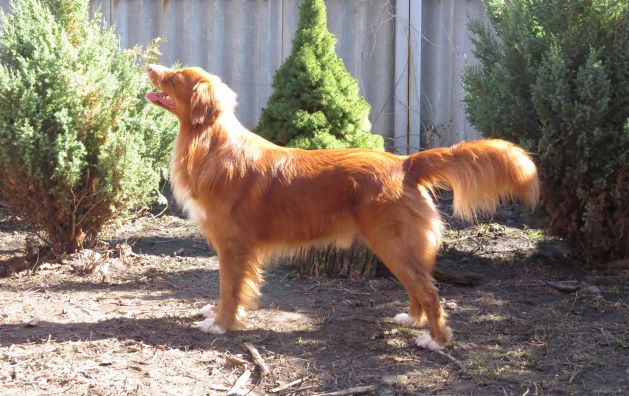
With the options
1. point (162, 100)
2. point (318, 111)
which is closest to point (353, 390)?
point (162, 100)

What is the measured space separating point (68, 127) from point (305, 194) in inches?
85.5

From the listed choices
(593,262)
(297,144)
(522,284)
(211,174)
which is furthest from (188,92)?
(593,262)

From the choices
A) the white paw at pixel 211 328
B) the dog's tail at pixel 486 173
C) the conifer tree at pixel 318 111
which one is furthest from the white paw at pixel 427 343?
the conifer tree at pixel 318 111

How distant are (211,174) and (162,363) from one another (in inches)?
48.7

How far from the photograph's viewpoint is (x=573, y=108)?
233 inches

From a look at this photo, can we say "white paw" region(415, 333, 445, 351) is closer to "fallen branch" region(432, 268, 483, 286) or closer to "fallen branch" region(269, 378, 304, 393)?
"fallen branch" region(269, 378, 304, 393)

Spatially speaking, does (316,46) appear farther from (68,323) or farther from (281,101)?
(68,323)

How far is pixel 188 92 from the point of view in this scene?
5.09 m

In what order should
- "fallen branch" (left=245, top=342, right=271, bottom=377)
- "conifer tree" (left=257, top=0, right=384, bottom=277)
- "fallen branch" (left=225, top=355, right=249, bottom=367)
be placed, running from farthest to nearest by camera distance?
"conifer tree" (left=257, top=0, right=384, bottom=277) → "fallen branch" (left=225, top=355, right=249, bottom=367) → "fallen branch" (left=245, top=342, right=271, bottom=377)

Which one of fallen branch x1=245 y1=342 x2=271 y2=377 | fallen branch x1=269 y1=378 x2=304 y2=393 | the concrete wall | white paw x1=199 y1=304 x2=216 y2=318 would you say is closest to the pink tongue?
white paw x1=199 y1=304 x2=216 y2=318

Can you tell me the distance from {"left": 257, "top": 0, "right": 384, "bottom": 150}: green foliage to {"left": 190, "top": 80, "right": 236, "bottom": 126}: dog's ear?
1.36 metres

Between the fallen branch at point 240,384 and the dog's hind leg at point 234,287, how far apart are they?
0.69 m

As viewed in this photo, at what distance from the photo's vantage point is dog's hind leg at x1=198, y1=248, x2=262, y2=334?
5066 millimetres

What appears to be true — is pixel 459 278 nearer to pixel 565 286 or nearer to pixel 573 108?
pixel 565 286
